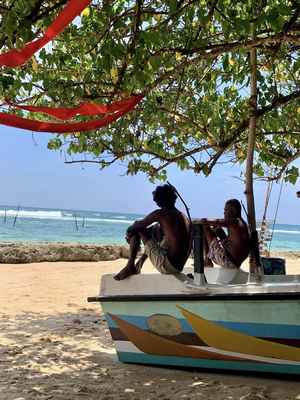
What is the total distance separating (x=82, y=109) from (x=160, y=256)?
1498 mm

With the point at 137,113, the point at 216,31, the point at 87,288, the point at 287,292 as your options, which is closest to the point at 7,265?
the point at 87,288

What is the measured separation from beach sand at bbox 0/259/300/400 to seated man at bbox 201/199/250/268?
1034 millimetres

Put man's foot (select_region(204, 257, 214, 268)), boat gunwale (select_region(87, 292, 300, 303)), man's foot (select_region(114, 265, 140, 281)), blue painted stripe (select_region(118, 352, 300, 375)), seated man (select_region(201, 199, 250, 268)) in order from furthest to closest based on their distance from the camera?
1. man's foot (select_region(204, 257, 214, 268))
2. seated man (select_region(201, 199, 250, 268))
3. man's foot (select_region(114, 265, 140, 281))
4. blue painted stripe (select_region(118, 352, 300, 375))
5. boat gunwale (select_region(87, 292, 300, 303))

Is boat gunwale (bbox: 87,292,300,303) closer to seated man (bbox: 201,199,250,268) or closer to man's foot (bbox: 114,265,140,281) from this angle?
man's foot (bbox: 114,265,140,281)

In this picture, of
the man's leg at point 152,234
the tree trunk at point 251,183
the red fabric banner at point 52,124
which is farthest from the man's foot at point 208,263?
the red fabric banner at point 52,124

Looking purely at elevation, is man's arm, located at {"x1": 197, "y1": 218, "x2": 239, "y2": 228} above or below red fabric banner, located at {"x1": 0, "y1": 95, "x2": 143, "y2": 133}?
below

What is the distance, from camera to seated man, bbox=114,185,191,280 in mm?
4586

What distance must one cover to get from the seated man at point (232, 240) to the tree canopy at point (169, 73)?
1343 mm

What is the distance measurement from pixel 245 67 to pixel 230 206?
74.3 inches

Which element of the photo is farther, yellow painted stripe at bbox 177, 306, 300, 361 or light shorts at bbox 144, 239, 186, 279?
light shorts at bbox 144, 239, 186, 279

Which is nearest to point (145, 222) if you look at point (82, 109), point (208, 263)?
point (208, 263)

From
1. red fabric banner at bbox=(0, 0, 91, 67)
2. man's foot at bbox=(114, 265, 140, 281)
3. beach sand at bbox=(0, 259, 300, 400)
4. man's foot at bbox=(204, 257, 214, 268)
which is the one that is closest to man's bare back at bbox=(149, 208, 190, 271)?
man's foot at bbox=(114, 265, 140, 281)

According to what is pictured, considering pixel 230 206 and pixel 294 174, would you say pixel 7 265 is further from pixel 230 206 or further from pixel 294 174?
pixel 230 206

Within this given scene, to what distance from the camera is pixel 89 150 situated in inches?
281
